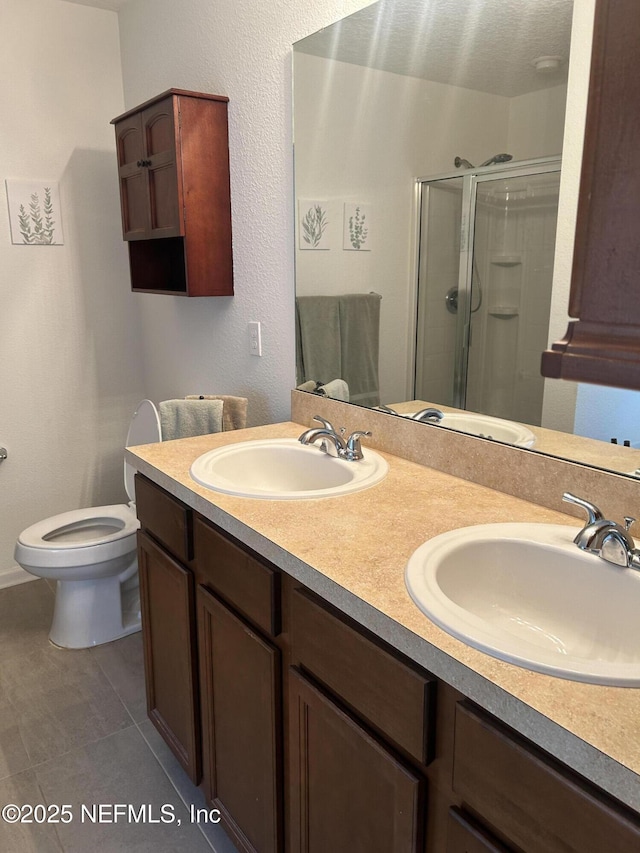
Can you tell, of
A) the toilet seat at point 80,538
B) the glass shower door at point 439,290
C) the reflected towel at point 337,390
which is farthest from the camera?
Answer: the toilet seat at point 80,538

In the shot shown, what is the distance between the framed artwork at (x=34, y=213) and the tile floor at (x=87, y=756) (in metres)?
1.64

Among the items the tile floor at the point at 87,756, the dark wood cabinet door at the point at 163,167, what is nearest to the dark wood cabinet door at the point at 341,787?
the tile floor at the point at 87,756

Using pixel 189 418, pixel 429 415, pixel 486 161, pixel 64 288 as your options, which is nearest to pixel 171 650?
pixel 189 418

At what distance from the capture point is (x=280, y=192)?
82.0 inches

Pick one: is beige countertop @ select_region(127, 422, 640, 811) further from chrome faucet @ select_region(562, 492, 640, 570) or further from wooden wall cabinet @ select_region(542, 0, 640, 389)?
wooden wall cabinet @ select_region(542, 0, 640, 389)

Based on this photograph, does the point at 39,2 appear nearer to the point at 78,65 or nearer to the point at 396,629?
the point at 78,65

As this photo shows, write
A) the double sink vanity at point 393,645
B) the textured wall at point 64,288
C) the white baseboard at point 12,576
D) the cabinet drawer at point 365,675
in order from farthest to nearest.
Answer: the white baseboard at point 12,576 < the textured wall at point 64,288 < the cabinet drawer at point 365,675 < the double sink vanity at point 393,645

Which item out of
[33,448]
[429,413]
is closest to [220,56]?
[429,413]

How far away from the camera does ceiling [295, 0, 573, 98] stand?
129 centimetres

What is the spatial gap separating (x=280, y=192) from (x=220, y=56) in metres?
0.58

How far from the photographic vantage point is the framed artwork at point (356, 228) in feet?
5.91

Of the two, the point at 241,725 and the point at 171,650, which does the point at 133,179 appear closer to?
the point at 171,650

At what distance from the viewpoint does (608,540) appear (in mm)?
1065

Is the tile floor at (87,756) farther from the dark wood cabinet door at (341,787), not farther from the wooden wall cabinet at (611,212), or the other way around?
the wooden wall cabinet at (611,212)
